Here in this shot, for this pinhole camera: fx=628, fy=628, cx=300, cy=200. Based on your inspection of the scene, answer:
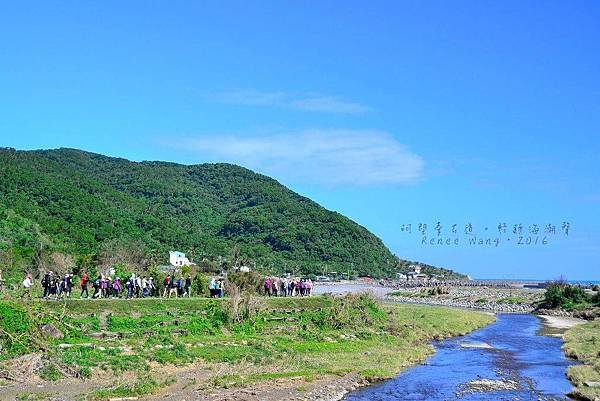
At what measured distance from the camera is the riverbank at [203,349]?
25719mm

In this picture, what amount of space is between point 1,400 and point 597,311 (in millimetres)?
71614

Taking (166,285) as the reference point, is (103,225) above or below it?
above

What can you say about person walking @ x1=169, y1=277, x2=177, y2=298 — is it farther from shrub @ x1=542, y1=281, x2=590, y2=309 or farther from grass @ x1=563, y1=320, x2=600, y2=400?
shrub @ x1=542, y1=281, x2=590, y2=309

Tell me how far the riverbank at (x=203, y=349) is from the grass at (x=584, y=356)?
9.02 metres

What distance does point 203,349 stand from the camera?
3244 cm

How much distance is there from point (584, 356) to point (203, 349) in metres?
24.4

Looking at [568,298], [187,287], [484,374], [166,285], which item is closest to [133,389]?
[484,374]

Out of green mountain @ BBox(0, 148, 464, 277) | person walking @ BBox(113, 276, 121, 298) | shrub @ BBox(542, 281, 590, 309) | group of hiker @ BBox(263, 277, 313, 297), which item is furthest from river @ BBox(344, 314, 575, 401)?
green mountain @ BBox(0, 148, 464, 277)

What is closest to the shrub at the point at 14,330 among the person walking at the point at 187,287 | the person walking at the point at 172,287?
the person walking at the point at 172,287

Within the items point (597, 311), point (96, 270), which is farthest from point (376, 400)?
point (597, 311)

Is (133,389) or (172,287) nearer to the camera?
(133,389)

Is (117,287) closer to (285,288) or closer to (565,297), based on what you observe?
(285,288)

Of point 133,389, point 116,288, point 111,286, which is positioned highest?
point 111,286

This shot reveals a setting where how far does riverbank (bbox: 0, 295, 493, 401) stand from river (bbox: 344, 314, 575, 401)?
135 cm
